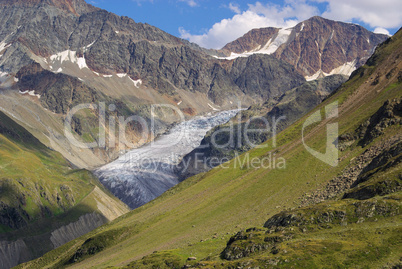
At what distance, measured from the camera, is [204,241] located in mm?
80188

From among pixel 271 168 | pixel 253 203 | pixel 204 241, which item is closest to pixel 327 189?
pixel 253 203

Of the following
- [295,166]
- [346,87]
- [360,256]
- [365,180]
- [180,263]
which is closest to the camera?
[360,256]

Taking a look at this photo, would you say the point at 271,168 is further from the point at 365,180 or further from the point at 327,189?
the point at 365,180

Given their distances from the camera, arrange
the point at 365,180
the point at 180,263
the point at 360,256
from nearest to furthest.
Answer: the point at 360,256 < the point at 180,263 < the point at 365,180

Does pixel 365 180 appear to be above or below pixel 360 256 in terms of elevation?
above

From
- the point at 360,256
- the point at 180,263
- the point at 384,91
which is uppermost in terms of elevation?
the point at 384,91

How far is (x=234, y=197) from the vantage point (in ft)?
364

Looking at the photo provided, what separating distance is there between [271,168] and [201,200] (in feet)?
76.2

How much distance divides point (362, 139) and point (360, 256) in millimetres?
64247

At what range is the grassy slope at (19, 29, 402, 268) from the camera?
91125 mm

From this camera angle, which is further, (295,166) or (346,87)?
(346,87)

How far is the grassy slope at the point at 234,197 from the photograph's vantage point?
9112 cm

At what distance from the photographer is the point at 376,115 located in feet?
345

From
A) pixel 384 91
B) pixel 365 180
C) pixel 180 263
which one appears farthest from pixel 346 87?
pixel 180 263
